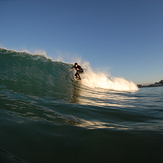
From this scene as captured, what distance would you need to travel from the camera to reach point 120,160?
1260mm

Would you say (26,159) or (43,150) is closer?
(26,159)

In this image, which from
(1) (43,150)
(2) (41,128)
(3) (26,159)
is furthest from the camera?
(2) (41,128)

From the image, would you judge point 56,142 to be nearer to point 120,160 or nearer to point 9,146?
point 9,146

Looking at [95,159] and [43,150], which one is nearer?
[95,159]

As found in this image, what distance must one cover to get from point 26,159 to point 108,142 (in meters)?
1.05

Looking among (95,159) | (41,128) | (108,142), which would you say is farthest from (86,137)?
(41,128)

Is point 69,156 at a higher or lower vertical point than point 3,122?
lower

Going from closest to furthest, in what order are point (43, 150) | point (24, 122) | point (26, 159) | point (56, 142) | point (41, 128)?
point (26, 159), point (43, 150), point (56, 142), point (41, 128), point (24, 122)

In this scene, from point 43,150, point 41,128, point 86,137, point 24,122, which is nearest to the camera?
point 43,150

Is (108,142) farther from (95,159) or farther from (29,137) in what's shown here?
(29,137)

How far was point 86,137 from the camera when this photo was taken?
1706mm

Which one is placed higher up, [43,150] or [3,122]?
[3,122]

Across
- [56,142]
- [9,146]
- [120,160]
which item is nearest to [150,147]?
[120,160]

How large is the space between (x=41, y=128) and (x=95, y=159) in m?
1.07
